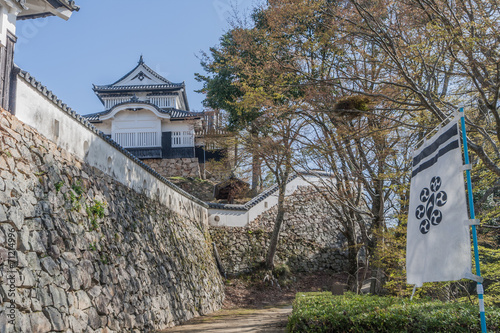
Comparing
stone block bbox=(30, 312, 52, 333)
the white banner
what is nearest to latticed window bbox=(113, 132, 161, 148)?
stone block bbox=(30, 312, 52, 333)

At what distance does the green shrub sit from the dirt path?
434cm

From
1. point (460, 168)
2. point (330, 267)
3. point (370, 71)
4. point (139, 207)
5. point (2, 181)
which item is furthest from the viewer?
point (330, 267)

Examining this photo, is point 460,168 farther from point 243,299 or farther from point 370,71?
point 243,299

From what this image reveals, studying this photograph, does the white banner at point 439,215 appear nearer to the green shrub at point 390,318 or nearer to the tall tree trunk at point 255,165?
the green shrub at point 390,318

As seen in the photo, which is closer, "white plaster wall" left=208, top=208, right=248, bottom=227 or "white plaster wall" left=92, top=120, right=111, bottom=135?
"white plaster wall" left=208, top=208, right=248, bottom=227

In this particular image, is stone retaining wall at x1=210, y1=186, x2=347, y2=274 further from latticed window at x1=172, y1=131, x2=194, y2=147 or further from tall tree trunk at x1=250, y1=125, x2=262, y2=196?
latticed window at x1=172, y1=131, x2=194, y2=147

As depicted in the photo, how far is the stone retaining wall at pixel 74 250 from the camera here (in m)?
6.04

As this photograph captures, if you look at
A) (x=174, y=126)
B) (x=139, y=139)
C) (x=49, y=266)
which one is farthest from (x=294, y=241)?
(x=49, y=266)

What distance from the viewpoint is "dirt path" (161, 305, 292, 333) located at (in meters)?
10.7

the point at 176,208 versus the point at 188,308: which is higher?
the point at 176,208

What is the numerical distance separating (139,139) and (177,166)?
9.35ft

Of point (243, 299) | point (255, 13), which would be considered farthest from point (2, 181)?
point (243, 299)

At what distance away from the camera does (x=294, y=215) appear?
22.8m

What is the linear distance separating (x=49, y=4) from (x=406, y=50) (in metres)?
6.92
